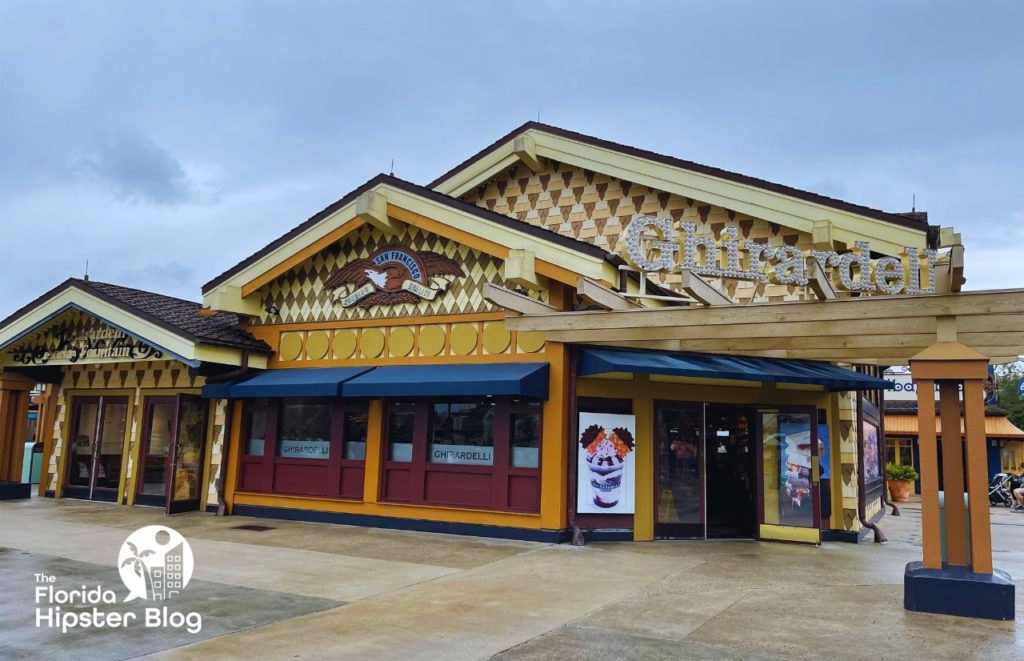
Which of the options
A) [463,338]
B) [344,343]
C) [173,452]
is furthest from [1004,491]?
[173,452]

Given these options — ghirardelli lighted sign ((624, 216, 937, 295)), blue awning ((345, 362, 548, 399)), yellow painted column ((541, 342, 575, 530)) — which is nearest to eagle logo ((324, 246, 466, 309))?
blue awning ((345, 362, 548, 399))

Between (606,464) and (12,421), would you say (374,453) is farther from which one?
(12,421)

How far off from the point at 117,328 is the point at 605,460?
9.46 meters

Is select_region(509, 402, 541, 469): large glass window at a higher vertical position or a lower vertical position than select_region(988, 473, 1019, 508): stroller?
higher

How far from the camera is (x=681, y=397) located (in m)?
12.1

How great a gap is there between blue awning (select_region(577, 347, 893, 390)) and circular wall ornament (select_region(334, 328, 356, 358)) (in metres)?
4.56

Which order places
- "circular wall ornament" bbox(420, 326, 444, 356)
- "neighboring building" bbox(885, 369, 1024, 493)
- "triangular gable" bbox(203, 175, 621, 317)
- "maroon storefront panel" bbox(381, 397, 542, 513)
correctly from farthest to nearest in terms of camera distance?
"neighboring building" bbox(885, 369, 1024, 493)
"circular wall ornament" bbox(420, 326, 444, 356)
"maroon storefront panel" bbox(381, 397, 542, 513)
"triangular gable" bbox(203, 175, 621, 317)

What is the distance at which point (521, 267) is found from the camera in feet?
36.7

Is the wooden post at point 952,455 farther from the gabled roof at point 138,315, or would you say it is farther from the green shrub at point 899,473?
the green shrub at point 899,473

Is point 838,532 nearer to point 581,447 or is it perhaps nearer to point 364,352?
point 581,447

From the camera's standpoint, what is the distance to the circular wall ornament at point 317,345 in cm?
1392

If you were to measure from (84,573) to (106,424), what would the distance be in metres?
8.82

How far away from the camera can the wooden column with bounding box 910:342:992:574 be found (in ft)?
23.3

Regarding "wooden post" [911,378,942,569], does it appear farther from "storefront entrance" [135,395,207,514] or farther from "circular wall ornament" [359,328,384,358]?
"storefront entrance" [135,395,207,514]
